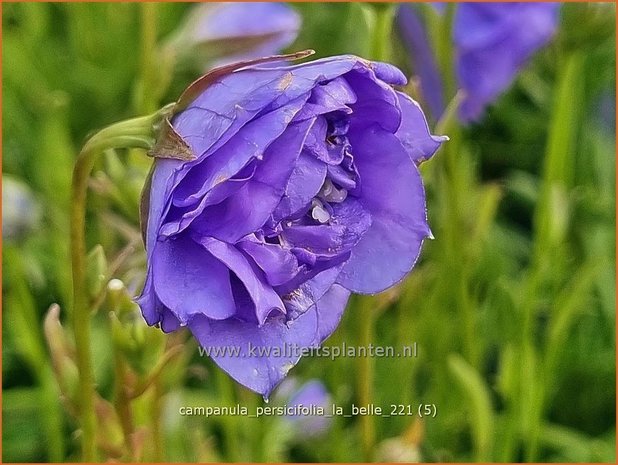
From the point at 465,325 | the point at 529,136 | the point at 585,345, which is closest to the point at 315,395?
the point at 465,325

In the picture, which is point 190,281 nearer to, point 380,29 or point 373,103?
point 373,103

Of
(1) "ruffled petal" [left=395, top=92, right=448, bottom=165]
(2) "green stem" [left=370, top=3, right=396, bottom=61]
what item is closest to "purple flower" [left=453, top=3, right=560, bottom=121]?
(2) "green stem" [left=370, top=3, right=396, bottom=61]

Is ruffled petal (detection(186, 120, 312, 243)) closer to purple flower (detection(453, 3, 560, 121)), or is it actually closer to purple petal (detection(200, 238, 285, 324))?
purple petal (detection(200, 238, 285, 324))

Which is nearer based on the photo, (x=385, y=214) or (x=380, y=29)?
(x=385, y=214)

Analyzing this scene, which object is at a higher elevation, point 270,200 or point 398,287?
point 270,200

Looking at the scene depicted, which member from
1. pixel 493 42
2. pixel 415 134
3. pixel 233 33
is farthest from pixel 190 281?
pixel 493 42

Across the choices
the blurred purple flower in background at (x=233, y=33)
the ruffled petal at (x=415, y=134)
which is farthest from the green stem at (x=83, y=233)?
the blurred purple flower in background at (x=233, y=33)

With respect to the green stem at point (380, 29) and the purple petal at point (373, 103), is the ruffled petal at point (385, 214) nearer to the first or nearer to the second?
the purple petal at point (373, 103)
